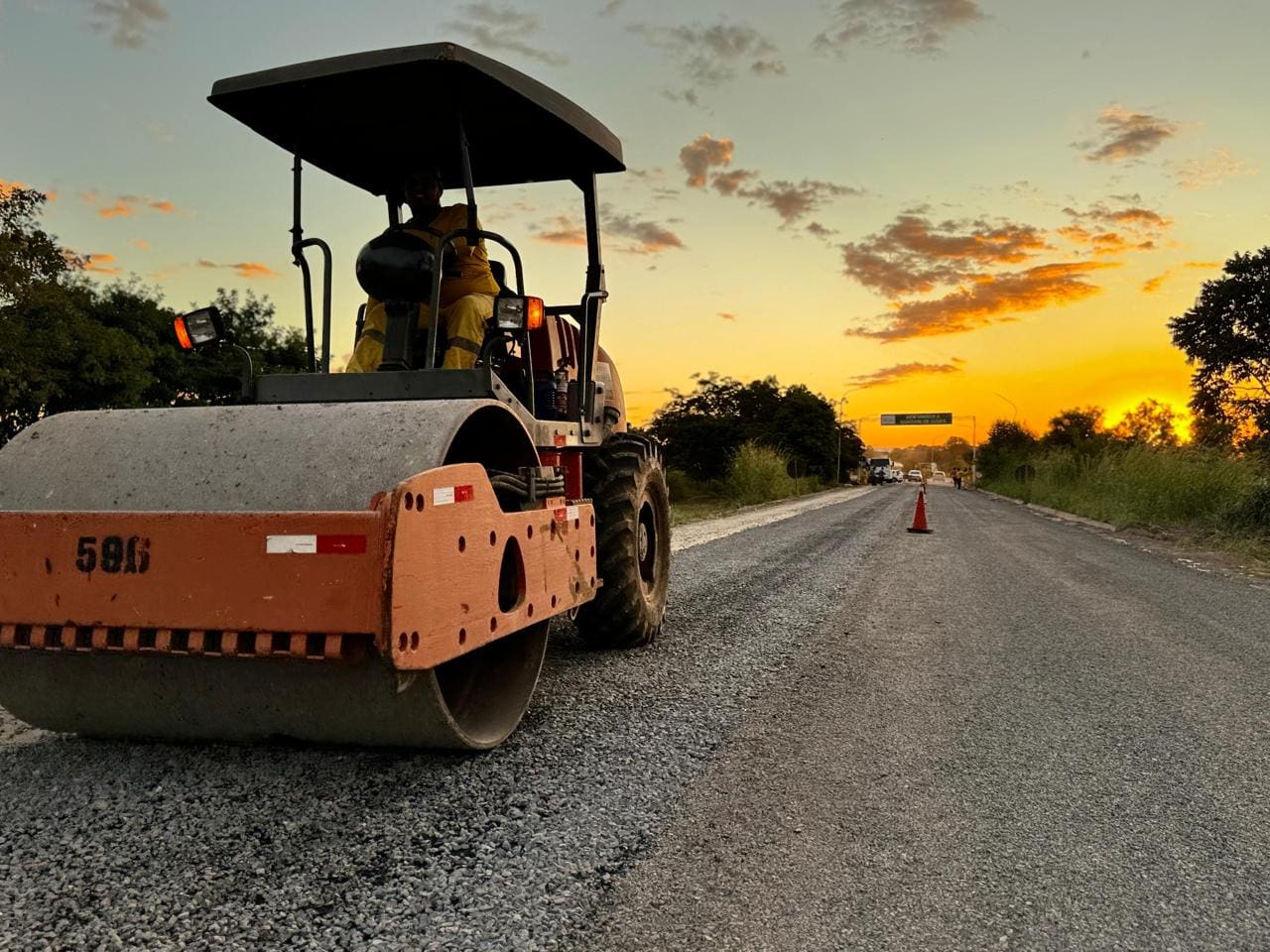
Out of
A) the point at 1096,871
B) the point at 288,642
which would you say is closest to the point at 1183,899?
the point at 1096,871

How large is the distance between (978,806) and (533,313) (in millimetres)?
2592

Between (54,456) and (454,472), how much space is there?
1.51m

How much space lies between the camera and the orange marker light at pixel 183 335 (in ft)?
14.2

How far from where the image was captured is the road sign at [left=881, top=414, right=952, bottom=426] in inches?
3723

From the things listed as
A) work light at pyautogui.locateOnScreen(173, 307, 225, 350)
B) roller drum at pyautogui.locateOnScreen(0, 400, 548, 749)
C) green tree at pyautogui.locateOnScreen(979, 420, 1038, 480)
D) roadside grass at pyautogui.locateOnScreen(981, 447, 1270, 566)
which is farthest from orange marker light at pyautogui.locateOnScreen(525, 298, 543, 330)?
green tree at pyautogui.locateOnScreen(979, 420, 1038, 480)

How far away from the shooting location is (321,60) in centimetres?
407

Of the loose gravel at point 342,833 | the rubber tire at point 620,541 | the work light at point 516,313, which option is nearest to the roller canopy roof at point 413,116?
the work light at point 516,313

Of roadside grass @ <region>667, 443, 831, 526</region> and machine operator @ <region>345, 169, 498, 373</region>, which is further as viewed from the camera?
roadside grass @ <region>667, 443, 831, 526</region>

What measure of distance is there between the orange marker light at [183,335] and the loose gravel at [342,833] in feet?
5.96

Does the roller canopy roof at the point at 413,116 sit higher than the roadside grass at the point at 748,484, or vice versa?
the roller canopy roof at the point at 413,116

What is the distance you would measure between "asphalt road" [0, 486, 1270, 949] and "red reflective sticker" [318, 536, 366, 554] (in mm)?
930

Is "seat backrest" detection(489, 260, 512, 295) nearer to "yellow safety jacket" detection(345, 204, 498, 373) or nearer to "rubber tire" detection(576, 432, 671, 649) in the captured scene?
"yellow safety jacket" detection(345, 204, 498, 373)

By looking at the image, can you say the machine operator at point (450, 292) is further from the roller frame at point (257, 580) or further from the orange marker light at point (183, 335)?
the roller frame at point (257, 580)

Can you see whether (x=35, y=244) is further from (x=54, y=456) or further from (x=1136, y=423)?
(x=1136, y=423)
